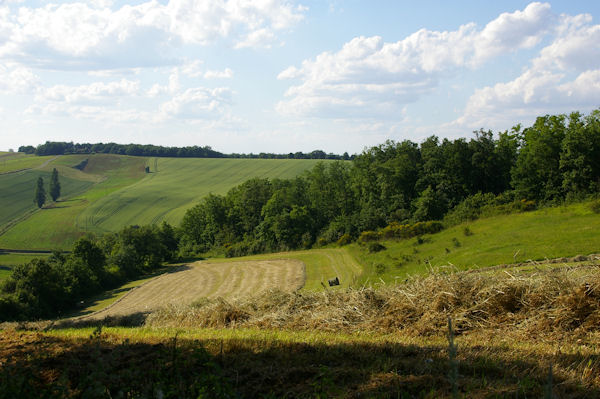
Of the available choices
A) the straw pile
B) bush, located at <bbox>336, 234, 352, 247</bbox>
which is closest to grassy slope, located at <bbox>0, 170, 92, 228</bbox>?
bush, located at <bbox>336, 234, 352, 247</bbox>

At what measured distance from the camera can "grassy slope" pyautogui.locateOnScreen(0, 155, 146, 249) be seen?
77312 millimetres

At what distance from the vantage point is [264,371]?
4.91 metres

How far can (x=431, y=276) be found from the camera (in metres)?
8.73

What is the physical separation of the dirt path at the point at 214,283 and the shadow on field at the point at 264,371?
31.8 metres

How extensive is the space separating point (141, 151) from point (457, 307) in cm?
16501

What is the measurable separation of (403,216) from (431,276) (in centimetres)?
4938

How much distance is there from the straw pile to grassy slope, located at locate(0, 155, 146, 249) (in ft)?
253

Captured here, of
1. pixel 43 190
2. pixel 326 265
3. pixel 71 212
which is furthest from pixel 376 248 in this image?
pixel 43 190

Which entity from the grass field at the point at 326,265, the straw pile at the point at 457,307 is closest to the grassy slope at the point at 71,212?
the grass field at the point at 326,265

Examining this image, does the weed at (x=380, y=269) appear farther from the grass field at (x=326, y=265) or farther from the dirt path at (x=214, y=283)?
the dirt path at (x=214, y=283)

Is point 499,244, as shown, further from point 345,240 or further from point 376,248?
point 345,240

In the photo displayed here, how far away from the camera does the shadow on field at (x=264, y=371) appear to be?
410 centimetres

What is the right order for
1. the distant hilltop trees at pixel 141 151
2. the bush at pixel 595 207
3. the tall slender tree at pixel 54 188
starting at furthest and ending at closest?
the distant hilltop trees at pixel 141 151
the tall slender tree at pixel 54 188
the bush at pixel 595 207

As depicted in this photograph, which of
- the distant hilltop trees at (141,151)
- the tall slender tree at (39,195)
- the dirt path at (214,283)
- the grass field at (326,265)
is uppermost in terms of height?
the distant hilltop trees at (141,151)
